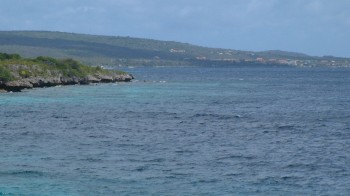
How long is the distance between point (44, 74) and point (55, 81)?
86.4 inches

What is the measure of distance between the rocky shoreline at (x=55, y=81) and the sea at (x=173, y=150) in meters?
22.0

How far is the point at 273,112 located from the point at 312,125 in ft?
41.1

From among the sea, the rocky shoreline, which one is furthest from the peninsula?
Answer: the sea

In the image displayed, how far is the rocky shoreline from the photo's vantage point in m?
94.6

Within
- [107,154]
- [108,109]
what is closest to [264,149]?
[107,154]

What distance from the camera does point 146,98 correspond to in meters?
84.9

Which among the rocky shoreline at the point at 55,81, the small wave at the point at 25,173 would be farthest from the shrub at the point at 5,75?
the small wave at the point at 25,173

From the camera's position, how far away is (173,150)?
4053cm

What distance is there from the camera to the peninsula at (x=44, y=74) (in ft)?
316

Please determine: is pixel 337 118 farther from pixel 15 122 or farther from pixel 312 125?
pixel 15 122

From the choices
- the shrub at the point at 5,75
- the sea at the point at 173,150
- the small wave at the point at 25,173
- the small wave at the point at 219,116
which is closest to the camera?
the sea at the point at 173,150

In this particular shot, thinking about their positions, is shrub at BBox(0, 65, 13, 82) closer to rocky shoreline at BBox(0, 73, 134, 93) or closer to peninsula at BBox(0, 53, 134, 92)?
peninsula at BBox(0, 53, 134, 92)

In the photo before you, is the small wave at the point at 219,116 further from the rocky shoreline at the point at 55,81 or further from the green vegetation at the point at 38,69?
the green vegetation at the point at 38,69

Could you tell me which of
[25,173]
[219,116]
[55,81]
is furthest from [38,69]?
[25,173]
